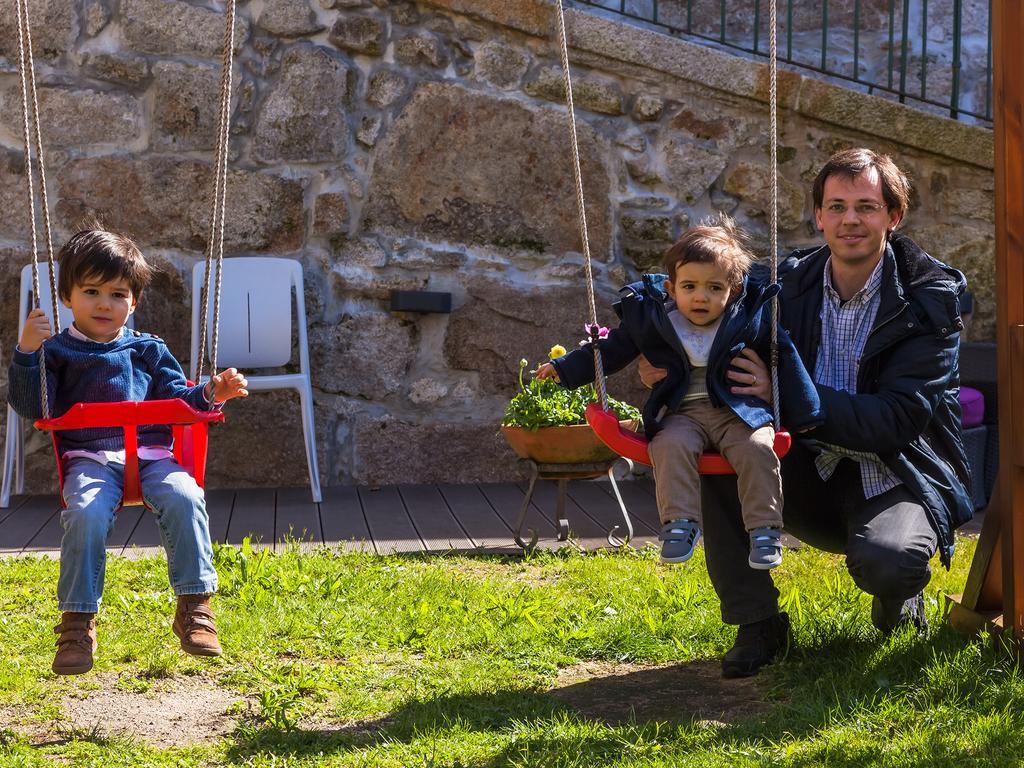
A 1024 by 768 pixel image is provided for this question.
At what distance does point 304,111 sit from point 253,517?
1869mm

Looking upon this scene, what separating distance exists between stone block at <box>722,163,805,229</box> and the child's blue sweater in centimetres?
346

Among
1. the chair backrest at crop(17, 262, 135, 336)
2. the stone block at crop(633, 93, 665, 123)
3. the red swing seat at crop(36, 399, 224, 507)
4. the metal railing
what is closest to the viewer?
the red swing seat at crop(36, 399, 224, 507)

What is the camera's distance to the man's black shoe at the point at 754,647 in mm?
3068

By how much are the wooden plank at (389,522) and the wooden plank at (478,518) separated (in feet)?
0.69

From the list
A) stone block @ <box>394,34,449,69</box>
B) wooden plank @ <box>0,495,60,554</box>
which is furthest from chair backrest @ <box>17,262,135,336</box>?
stone block @ <box>394,34,449,69</box>

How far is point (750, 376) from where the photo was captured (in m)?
2.92

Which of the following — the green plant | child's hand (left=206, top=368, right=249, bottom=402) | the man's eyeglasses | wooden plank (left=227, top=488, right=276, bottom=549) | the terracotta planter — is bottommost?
wooden plank (left=227, top=488, right=276, bottom=549)

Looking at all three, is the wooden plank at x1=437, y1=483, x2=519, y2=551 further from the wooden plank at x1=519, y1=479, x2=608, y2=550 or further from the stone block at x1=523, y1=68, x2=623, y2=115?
the stone block at x1=523, y1=68, x2=623, y2=115

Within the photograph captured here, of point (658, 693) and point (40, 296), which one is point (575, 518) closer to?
point (658, 693)

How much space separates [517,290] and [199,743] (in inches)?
134

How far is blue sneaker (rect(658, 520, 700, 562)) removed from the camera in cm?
278

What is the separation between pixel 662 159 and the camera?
590 cm

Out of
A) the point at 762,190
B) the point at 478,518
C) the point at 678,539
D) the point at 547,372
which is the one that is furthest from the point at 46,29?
the point at 678,539

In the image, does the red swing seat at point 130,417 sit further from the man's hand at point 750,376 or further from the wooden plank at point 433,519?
the wooden plank at point 433,519
